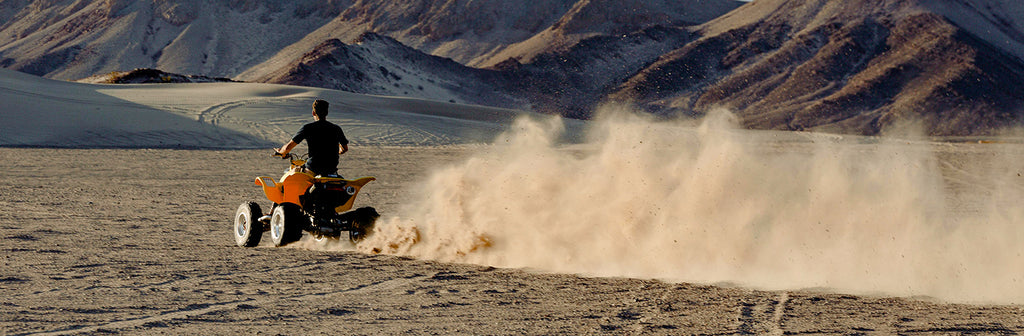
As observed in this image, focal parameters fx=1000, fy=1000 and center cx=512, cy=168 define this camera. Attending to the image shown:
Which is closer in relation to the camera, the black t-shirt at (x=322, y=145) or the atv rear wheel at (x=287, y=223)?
the black t-shirt at (x=322, y=145)

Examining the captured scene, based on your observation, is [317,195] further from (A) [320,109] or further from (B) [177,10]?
(B) [177,10]

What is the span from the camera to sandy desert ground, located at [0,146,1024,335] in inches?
259

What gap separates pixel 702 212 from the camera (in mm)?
9453

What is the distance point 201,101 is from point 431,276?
40654mm

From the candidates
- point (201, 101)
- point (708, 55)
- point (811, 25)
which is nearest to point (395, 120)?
point (201, 101)

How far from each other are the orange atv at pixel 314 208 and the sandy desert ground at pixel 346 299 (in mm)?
257

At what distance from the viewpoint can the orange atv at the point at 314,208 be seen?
941 centimetres

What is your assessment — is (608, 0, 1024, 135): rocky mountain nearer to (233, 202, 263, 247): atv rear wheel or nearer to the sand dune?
the sand dune

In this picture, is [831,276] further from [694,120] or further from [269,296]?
[694,120]

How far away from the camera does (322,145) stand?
365 inches

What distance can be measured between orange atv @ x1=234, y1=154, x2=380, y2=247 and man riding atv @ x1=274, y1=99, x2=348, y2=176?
0.10m

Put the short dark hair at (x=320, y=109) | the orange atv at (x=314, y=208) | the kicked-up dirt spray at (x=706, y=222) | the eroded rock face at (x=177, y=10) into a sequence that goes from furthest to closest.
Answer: the eroded rock face at (x=177, y=10)
the orange atv at (x=314, y=208)
the short dark hair at (x=320, y=109)
the kicked-up dirt spray at (x=706, y=222)

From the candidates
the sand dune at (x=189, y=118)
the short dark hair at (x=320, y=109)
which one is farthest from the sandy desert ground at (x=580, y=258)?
the sand dune at (x=189, y=118)

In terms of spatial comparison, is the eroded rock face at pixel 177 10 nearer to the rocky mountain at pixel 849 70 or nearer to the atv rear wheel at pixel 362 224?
the rocky mountain at pixel 849 70
